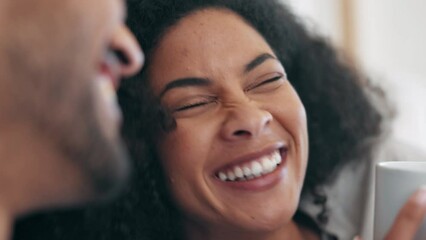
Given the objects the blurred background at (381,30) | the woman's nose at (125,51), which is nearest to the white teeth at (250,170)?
the woman's nose at (125,51)

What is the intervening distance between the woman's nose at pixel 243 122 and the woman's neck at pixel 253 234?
0.58 ft

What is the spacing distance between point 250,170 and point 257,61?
0.18m

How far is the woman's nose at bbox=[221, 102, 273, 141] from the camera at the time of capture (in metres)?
0.94

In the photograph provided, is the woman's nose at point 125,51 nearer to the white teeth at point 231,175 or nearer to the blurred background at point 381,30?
the white teeth at point 231,175

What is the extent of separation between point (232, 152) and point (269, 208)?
0.37ft

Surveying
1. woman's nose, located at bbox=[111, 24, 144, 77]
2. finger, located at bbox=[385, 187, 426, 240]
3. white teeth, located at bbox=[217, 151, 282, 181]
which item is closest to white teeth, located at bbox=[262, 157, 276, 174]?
white teeth, located at bbox=[217, 151, 282, 181]

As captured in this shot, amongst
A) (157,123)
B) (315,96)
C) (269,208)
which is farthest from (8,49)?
(315,96)

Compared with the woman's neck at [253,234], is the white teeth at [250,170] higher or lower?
higher

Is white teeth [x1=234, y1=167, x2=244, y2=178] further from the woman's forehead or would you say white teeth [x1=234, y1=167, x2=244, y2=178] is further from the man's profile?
the man's profile

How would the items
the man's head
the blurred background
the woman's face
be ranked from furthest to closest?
the blurred background < the woman's face < the man's head

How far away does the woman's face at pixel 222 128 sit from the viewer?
0.96 metres

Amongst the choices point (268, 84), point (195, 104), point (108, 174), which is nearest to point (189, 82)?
point (195, 104)

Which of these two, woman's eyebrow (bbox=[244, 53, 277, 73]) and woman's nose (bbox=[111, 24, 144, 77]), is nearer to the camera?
woman's nose (bbox=[111, 24, 144, 77])

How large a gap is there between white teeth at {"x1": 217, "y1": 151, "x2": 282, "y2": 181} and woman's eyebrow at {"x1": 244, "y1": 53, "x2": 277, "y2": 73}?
14 cm
